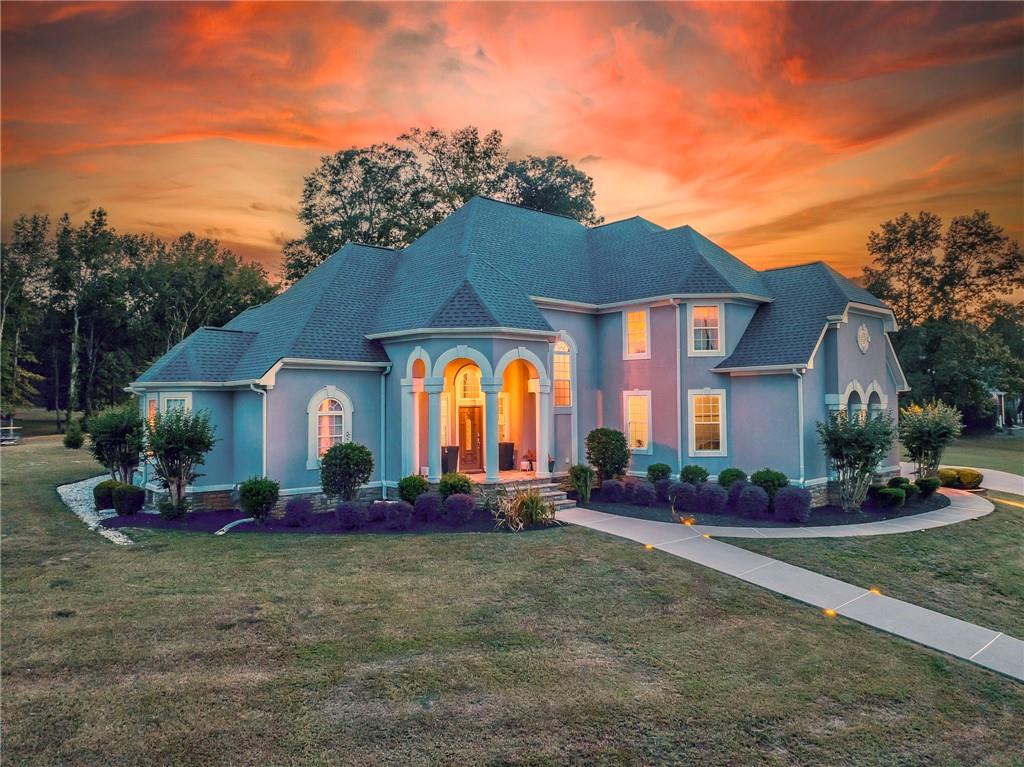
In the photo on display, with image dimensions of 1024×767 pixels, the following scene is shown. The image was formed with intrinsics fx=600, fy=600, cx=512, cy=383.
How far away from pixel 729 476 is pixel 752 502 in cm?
218

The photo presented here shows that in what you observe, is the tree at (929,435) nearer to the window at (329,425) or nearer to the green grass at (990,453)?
the green grass at (990,453)

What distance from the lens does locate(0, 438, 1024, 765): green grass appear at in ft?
18.8

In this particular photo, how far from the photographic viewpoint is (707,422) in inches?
765

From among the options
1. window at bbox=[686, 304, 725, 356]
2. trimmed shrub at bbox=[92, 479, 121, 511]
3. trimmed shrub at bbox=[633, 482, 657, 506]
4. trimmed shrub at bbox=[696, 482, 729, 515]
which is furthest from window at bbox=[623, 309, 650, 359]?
trimmed shrub at bbox=[92, 479, 121, 511]

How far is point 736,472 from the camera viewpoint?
714 inches

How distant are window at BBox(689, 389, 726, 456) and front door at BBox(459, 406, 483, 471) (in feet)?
22.9

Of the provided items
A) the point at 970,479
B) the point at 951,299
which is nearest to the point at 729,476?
the point at 970,479

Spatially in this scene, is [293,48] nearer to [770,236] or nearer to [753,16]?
[753,16]

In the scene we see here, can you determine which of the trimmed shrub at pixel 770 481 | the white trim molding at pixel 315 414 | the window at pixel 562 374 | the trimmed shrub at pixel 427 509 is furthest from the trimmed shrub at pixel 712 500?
the white trim molding at pixel 315 414

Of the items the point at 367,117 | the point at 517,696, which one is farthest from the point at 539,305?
the point at 517,696

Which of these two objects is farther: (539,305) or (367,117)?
(539,305)

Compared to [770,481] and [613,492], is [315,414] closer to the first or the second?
[613,492]

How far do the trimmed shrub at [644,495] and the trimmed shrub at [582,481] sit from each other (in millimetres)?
1374

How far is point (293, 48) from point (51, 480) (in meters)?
19.9
